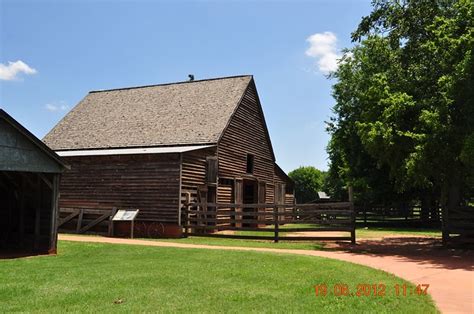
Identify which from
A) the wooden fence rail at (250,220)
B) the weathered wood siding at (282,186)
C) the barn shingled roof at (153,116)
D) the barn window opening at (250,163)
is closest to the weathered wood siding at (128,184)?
the wooden fence rail at (250,220)

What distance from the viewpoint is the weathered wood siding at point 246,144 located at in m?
24.7

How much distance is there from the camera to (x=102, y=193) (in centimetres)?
2217

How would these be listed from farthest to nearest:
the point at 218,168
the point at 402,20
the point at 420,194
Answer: the point at 420,194
the point at 218,168
the point at 402,20

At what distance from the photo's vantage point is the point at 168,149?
21828 millimetres

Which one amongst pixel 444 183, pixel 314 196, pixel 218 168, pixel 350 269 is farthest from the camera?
pixel 314 196

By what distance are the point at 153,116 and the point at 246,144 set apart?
19.0ft

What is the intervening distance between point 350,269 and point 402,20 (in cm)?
1191

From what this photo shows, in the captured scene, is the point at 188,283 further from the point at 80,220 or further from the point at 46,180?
the point at 80,220

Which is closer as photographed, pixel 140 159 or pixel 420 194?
pixel 140 159

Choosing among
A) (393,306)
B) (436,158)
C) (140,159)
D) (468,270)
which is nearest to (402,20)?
(436,158)

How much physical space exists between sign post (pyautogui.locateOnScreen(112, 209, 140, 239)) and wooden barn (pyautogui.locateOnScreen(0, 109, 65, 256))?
15.3ft

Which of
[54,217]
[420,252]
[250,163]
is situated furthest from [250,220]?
A: [250,163]

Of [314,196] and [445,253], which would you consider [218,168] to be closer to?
[445,253]

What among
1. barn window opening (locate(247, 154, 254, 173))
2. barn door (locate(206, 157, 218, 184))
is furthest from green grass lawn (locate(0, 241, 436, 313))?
barn window opening (locate(247, 154, 254, 173))
